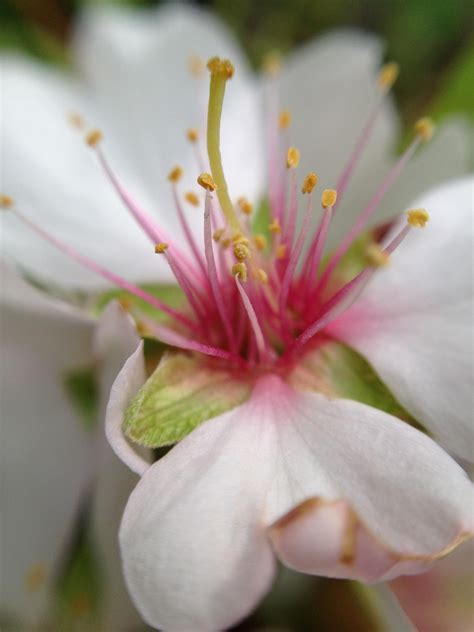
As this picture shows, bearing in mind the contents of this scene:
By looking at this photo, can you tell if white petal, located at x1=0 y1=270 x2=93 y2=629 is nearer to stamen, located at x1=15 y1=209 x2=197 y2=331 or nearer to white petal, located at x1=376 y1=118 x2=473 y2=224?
stamen, located at x1=15 y1=209 x2=197 y2=331

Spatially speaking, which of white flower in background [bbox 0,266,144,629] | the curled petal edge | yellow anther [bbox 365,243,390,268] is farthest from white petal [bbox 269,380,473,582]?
white flower in background [bbox 0,266,144,629]

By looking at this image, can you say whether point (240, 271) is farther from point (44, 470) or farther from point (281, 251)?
point (44, 470)

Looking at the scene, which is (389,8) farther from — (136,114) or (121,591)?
(121,591)

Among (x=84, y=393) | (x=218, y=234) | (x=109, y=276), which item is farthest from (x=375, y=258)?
(x=84, y=393)

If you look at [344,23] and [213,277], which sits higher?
[344,23]

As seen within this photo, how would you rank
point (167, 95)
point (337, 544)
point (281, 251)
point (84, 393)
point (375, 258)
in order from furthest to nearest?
point (167, 95), point (84, 393), point (281, 251), point (375, 258), point (337, 544)

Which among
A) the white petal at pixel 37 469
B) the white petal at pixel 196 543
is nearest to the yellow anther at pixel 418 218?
the white petal at pixel 196 543
